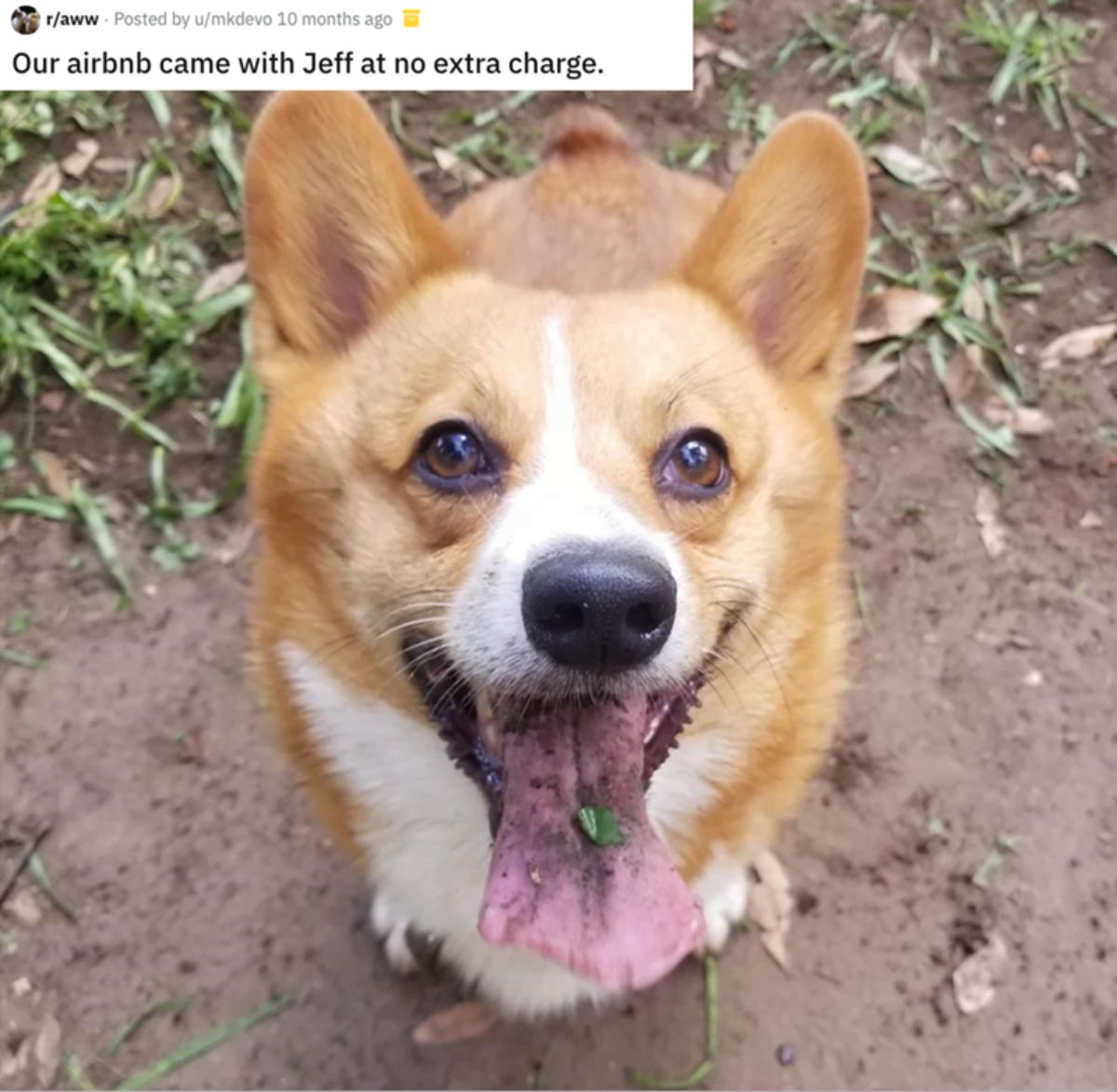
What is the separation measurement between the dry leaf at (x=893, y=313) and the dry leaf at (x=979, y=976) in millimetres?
1872

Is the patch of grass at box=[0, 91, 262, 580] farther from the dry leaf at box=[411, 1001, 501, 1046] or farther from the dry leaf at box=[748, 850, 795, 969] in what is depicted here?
the dry leaf at box=[748, 850, 795, 969]

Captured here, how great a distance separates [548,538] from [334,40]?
1.46 meters

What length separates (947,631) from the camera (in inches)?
130

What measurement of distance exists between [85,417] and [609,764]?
2361 millimetres

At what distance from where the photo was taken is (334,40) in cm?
249

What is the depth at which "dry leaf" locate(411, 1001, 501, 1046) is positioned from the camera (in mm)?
2783

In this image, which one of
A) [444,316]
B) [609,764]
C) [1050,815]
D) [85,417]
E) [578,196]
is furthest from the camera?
[85,417]

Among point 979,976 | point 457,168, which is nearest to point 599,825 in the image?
point 979,976

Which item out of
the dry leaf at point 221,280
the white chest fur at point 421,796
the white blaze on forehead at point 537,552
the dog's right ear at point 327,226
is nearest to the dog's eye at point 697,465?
the white blaze on forehead at point 537,552

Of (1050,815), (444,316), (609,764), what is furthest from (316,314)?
(1050,815)

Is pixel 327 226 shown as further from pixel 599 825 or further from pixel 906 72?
pixel 906 72

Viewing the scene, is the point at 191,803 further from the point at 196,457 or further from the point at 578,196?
the point at 578,196

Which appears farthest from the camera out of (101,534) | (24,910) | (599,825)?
(101,534)

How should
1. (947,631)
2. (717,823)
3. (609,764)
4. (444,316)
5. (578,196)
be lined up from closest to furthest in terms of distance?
(609,764) < (444,316) < (717,823) < (578,196) < (947,631)
